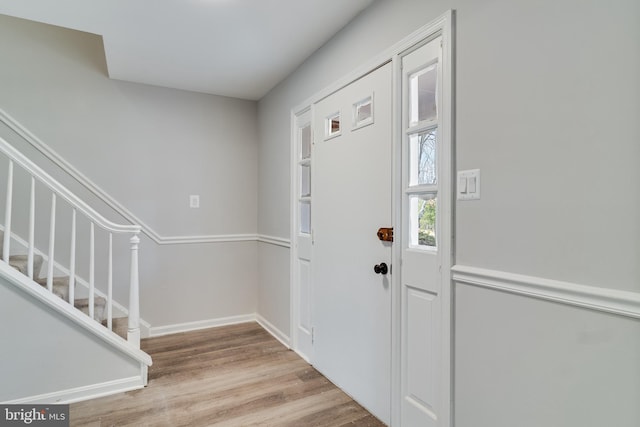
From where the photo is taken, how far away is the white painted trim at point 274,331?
3155 millimetres

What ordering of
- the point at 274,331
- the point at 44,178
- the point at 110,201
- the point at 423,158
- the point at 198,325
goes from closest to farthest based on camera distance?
the point at 423,158, the point at 44,178, the point at 110,201, the point at 274,331, the point at 198,325

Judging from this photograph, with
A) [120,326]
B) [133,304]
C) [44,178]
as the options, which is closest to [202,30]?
[44,178]

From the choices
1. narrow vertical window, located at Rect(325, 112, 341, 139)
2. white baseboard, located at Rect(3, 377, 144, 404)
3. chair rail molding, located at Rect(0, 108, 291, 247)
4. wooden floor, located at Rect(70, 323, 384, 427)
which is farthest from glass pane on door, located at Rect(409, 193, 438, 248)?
white baseboard, located at Rect(3, 377, 144, 404)

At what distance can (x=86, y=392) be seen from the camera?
2.24 metres

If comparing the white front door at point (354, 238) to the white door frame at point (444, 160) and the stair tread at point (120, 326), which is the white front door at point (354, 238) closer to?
the white door frame at point (444, 160)

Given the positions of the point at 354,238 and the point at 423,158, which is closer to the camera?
the point at 423,158

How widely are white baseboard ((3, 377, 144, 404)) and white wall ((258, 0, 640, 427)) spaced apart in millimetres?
2152

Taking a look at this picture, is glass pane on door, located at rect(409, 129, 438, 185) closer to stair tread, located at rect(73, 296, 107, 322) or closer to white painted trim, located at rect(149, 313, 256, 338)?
stair tread, located at rect(73, 296, 107, 322)

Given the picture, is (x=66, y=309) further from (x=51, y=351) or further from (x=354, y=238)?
(x=354, y=238)

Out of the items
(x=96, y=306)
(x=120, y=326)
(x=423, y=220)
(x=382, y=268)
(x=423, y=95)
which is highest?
(x=423, y=95)

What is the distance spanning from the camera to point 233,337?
3348 millimetres
